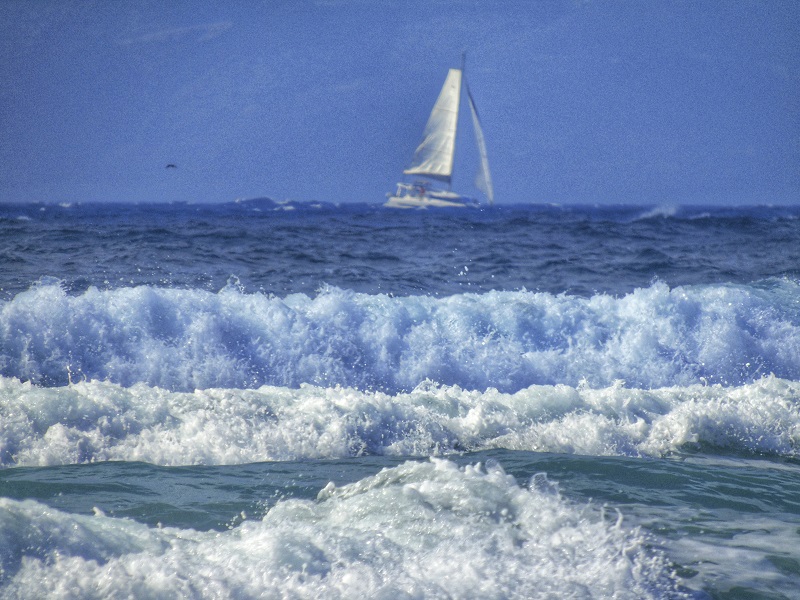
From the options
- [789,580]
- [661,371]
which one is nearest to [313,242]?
[661,371]

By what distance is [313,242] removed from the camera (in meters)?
13.9

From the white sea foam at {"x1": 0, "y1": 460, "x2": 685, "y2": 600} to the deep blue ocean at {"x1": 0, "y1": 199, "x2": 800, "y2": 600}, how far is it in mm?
11

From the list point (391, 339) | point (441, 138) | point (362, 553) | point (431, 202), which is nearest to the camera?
point (362, 553)

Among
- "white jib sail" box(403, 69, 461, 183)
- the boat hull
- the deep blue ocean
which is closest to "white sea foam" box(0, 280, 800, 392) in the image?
the deep blue ocean

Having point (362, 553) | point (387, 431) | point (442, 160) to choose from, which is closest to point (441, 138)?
point (442, 160)

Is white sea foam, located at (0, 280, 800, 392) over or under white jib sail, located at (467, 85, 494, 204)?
under

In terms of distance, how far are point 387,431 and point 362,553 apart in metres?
2.20

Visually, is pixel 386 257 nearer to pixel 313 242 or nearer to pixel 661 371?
pixel 313 242

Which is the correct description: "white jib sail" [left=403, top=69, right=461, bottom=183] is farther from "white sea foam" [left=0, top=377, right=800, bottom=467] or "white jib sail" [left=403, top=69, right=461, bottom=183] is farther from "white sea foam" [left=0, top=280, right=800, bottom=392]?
"white sea foam" [left=0, top=377, right=800, bottom=467]

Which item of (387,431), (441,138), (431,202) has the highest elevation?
(441,138)

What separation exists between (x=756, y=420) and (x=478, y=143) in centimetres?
2994

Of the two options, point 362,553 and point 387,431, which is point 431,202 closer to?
point 387,431

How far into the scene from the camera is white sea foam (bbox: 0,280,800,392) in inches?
270

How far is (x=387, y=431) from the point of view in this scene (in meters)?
5.03
